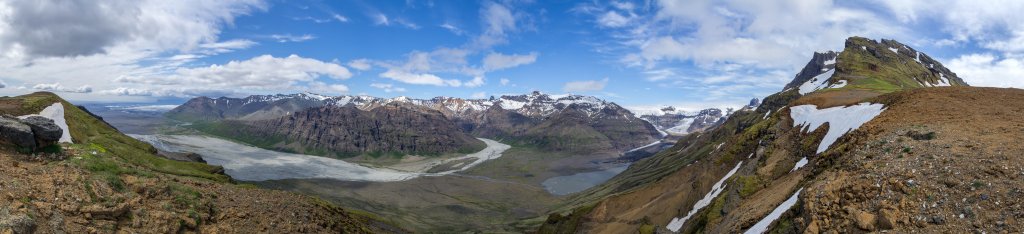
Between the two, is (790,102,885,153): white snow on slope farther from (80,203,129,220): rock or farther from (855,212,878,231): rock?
(80,203,129,220): rock

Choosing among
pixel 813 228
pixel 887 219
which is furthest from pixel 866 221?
pixel 813 228

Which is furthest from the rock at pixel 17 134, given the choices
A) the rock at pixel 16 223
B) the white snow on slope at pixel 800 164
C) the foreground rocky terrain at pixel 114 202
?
the white snow on slope at pixel 800 164

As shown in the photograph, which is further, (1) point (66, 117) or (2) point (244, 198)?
(1) point (66, 117)

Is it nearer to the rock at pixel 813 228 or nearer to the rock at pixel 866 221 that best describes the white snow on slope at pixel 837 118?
the rock at pixel 813 228

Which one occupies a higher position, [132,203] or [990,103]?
[990,103]

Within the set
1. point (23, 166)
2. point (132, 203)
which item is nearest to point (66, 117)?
point (23, 166)

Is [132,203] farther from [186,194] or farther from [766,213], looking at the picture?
[766,213]

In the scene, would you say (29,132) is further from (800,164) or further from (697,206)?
(697,206)
